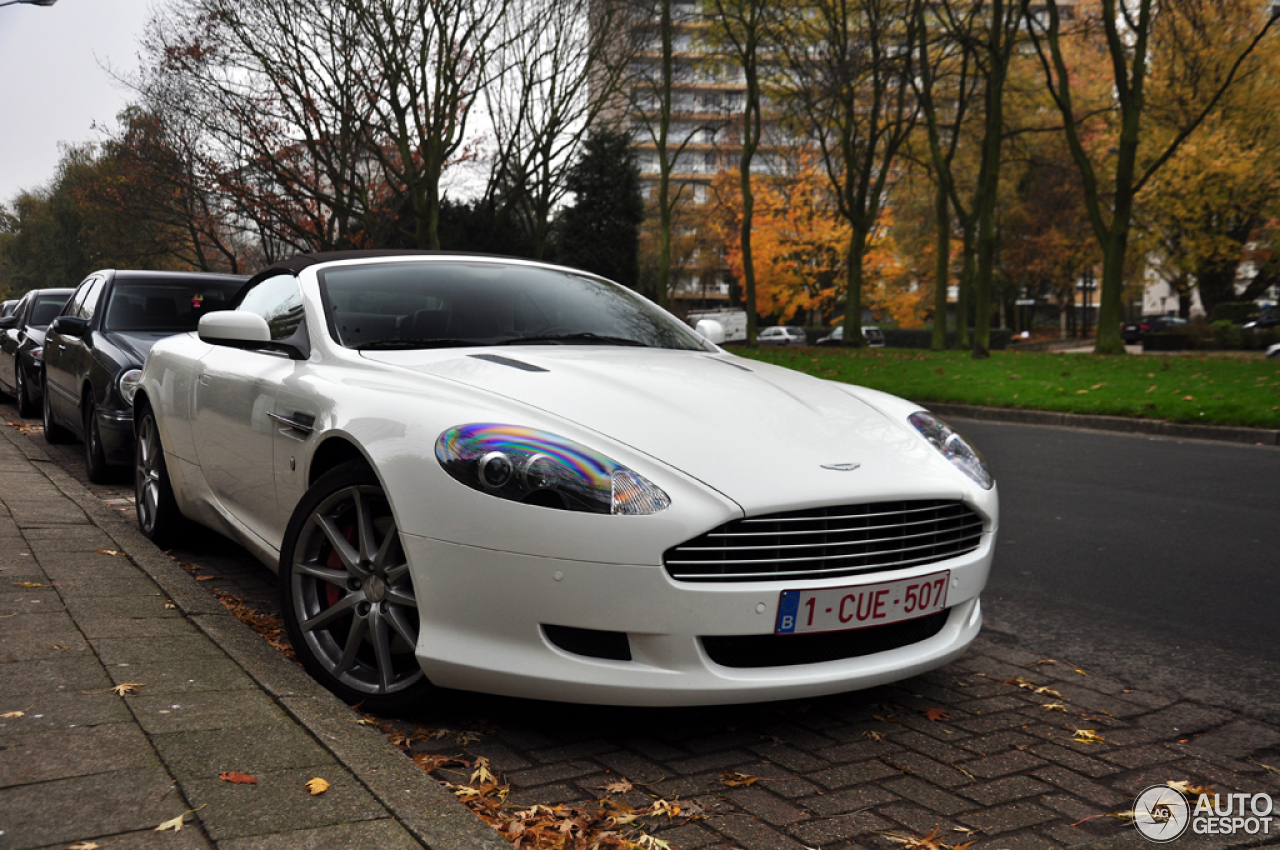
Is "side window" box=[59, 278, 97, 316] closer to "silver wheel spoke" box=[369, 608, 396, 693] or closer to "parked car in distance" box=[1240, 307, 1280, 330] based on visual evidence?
"silver wheel spoke" box=[369, 608, 396, 693]

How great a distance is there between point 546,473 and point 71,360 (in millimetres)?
7418

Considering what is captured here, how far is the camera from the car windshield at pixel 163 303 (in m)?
8.79

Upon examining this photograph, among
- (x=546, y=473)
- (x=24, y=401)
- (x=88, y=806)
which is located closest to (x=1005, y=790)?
(x=546, y=473)

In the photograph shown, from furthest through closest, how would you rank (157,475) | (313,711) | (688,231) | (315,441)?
(688,231), (157,475), (315,441), (313,711)

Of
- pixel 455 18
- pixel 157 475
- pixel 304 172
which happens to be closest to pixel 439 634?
pixel 157 475

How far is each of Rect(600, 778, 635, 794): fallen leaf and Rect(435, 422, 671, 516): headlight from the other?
72 cm

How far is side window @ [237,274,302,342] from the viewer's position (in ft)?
14.6

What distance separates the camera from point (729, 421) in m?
3.40

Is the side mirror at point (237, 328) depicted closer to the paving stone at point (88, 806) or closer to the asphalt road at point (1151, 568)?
the paving stone at point (88, 806)

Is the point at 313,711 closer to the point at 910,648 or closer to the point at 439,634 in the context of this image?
the point at 439,634

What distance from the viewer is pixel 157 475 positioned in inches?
222

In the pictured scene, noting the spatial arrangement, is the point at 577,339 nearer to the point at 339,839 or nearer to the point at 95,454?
the point at 339,839

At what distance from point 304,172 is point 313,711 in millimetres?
27307

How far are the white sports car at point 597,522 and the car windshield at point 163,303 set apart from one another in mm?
5152
